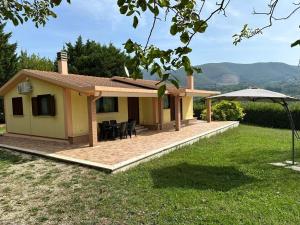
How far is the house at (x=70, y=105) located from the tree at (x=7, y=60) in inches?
546

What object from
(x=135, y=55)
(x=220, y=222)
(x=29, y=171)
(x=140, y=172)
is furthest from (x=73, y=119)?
(x=135, y=55)

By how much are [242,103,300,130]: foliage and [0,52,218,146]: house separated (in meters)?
10.2

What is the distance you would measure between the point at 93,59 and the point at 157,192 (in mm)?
33986

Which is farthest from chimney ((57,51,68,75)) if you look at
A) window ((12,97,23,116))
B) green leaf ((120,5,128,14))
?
green leaf ((120,5,128,14))

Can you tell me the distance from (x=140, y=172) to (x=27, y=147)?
21.5ft

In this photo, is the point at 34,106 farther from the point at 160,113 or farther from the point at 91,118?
the point at 160,113

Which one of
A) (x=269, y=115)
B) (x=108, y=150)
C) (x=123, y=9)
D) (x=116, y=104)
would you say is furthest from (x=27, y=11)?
(x=269, y=115)

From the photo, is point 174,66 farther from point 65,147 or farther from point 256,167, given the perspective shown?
point 65,147

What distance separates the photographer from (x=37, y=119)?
52.5 ft

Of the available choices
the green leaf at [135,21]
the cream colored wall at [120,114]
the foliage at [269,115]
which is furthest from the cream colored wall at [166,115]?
the green leaf at [135,21]

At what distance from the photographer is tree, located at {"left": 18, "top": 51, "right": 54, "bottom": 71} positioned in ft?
126

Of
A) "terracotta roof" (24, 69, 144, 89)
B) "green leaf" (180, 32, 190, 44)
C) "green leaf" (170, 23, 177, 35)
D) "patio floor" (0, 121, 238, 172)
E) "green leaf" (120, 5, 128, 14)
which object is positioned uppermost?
"terracotta roof" (24, 69, 144, 89)

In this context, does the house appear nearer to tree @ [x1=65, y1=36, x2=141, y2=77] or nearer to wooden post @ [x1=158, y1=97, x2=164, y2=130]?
wooden post @ [x1=158, y1=97, x2=164, y2=130]

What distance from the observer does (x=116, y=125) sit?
15.6 meters
